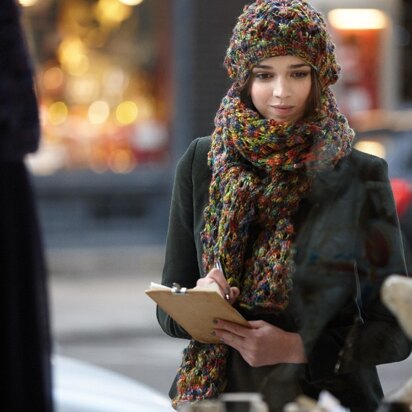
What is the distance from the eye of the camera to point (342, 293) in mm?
2650

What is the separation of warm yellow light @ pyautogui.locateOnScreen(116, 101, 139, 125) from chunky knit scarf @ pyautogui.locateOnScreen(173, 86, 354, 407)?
9.97 metres

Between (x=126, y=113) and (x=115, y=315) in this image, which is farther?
(x=126, y=113)

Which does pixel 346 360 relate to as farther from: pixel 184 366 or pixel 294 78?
pixel 294 78

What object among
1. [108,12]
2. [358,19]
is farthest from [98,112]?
[358,19]

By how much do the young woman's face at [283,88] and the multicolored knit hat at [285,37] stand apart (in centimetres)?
2

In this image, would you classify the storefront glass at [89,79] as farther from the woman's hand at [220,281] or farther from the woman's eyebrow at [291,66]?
the woman's hand at [220,281]

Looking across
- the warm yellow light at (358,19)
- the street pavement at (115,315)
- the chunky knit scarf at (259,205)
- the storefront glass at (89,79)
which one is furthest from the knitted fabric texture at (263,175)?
the warm yellow light at (358,19)

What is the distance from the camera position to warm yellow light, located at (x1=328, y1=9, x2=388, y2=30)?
46.4ft

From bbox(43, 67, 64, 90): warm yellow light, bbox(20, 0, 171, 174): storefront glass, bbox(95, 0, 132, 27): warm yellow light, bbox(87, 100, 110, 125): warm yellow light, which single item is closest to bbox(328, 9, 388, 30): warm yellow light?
bbox(20, 0, 171, 174): storefront glass

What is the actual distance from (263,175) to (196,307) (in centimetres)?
38

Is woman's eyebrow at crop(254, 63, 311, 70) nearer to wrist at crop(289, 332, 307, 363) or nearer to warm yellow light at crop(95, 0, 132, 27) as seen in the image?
wrist at crop(289, 332, 307, 363)

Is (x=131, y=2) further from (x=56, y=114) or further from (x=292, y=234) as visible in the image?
(x=292, y=234)

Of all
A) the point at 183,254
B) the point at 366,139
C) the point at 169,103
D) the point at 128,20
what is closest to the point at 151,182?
the point at 169,103

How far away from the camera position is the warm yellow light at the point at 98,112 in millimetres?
12672
